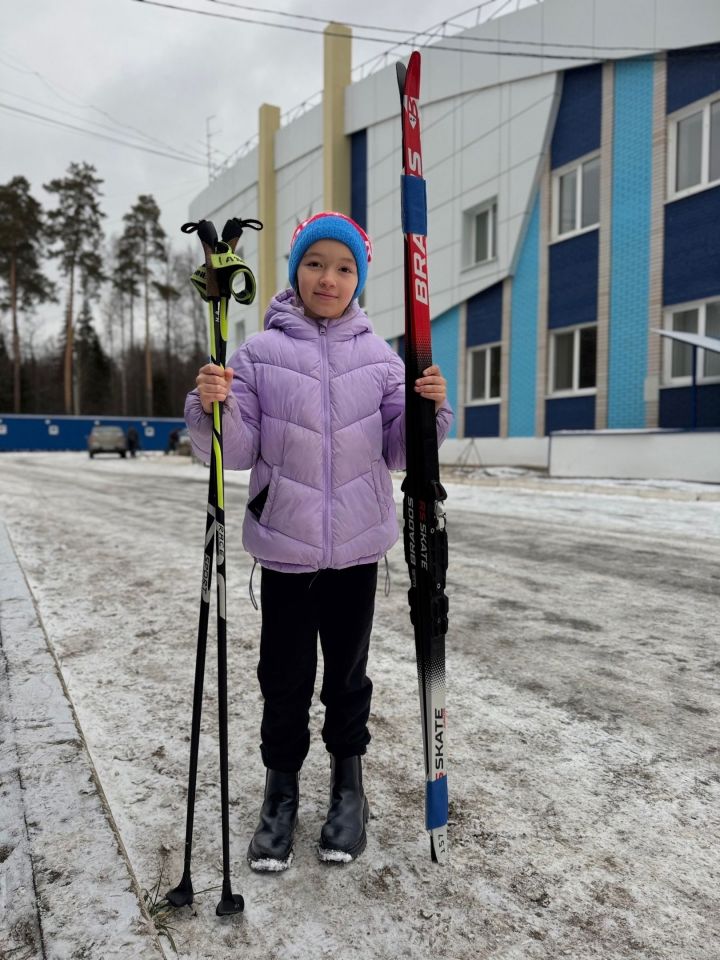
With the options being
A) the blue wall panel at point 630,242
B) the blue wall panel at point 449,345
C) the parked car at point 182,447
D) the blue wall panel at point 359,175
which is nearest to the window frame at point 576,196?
the blue wall panel at point 630,242

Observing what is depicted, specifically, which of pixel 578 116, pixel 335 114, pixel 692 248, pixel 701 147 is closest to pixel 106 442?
pixel 335 114

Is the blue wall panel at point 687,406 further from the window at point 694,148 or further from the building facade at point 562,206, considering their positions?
the window at point 694,148

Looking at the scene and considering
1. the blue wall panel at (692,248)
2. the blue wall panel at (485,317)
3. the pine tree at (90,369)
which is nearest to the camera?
the blue wall panel at (692,248)

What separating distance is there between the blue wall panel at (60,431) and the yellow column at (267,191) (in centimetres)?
1634

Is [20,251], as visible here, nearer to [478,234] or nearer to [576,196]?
[478,234]

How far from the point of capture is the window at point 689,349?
13039 mm

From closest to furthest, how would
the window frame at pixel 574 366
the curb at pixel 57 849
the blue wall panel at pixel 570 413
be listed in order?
the curb at pixel 57 849 → the blue wall panel at pixel 570 413 → the window frame at pixel 574 366

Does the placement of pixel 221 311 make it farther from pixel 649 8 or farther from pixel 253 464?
pixel 649 8

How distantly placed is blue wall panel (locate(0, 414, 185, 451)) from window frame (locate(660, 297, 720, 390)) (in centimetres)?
3122

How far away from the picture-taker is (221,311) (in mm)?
1699

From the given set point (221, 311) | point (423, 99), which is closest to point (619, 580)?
point (221, 311)

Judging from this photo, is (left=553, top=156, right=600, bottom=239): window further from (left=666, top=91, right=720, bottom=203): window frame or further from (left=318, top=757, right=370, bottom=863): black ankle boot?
(left=318, top=757, right=370, bottom=863): black ankle boot

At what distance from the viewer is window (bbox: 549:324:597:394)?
15.5m

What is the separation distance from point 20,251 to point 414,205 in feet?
162
